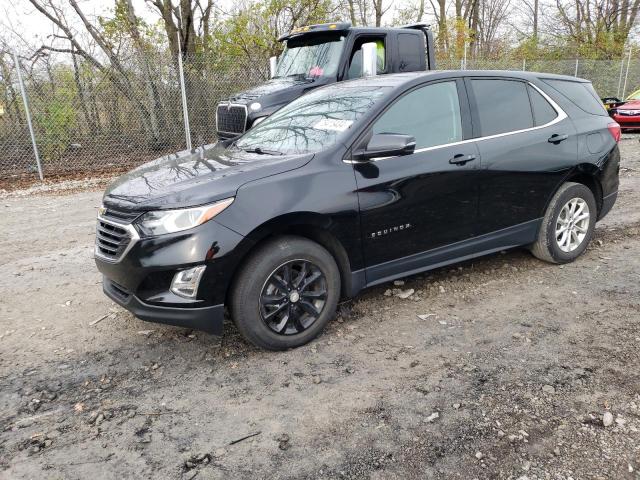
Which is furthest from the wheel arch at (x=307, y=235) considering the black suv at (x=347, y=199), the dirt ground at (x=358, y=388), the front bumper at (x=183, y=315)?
the dirt ground at (x=358, y=388)

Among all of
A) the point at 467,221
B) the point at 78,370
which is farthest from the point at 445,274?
the point at 78,370

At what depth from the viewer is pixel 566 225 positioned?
4500mm

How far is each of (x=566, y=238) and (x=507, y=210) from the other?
875mm

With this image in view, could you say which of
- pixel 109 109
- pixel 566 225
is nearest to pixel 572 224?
pixel 566 225

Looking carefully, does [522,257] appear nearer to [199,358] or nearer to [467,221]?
[467,221]

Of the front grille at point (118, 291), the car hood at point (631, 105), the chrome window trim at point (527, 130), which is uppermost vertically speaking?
the chrome window trim at point (527, 130)

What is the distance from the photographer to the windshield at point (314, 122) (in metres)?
3.50

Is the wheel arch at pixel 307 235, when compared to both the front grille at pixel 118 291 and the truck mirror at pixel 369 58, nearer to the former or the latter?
the front grille at pixel 118 291

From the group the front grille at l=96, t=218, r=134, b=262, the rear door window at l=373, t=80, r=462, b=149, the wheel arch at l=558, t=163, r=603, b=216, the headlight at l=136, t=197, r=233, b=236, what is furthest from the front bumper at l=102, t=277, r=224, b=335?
the wheel arch at l=558, t=163, r=603, b=216

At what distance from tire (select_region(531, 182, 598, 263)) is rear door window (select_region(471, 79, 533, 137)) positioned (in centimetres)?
74

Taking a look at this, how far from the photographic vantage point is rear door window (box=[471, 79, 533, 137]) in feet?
12.9

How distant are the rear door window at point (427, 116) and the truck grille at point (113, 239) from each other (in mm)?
1744

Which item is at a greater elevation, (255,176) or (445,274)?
(255,176)

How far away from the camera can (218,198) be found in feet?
9.58
